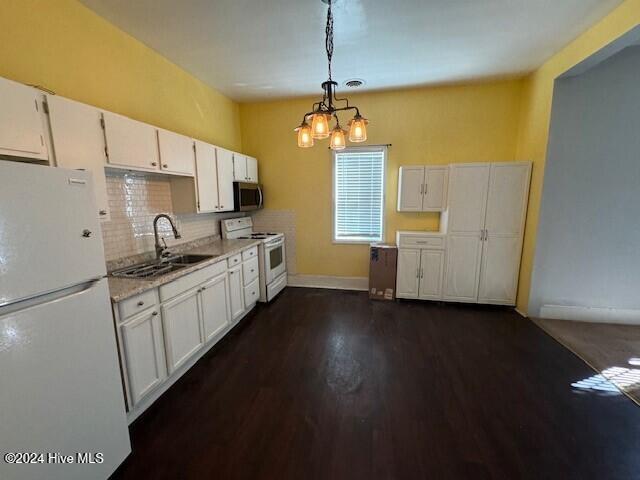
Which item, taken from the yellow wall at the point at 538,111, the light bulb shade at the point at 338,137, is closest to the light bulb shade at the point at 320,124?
the light bulb shade at the point at 338,137

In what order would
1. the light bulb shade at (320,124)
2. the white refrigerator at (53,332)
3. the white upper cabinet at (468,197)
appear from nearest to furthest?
the white refrigerator at (53,332), the light bulb shade at (320,124), the white upper cabinet at (468,197)

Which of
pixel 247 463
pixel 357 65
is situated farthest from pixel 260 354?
pixel 357 65

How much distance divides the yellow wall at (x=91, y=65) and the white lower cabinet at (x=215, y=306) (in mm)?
1684

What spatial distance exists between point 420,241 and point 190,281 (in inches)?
111

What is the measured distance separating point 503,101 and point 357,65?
206 centimetres

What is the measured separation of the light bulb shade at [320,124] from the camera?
184 centimetres

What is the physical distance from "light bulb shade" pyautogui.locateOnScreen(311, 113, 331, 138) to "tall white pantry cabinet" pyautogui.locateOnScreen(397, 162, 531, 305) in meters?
2.26

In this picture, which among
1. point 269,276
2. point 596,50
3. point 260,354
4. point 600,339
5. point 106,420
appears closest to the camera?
point 106,420

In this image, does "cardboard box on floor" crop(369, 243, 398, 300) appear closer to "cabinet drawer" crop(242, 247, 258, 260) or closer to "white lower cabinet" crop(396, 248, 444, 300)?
"white lower cabinet" crop(396, 248, 444, 300)

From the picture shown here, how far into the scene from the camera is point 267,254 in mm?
3732

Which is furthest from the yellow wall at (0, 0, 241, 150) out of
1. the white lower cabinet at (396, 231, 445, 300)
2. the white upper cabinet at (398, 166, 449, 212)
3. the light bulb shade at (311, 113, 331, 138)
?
the white lower cabinet at (396, 231, 445, 300)

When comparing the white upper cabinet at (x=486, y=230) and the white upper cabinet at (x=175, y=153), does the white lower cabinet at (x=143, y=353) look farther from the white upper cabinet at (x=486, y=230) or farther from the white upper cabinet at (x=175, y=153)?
the white upper cabinet at (x=486, y=230)

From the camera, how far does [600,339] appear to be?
280 cm

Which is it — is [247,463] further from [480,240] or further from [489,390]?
[480,240]
